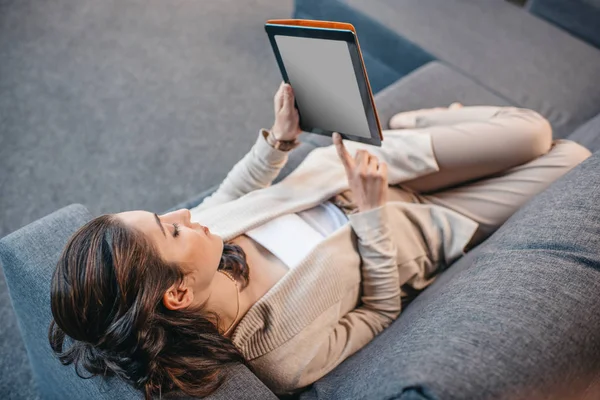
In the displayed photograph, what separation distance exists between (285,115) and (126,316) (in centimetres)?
56

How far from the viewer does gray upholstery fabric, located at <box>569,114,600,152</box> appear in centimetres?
144

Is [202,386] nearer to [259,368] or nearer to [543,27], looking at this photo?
[259,368]

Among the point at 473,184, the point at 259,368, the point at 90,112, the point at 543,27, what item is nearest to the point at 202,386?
the point at 259,368

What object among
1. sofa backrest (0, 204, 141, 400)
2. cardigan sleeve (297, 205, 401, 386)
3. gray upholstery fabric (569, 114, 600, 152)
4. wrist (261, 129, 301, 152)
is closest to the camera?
sofa backrest (0, 204, 141, 400)

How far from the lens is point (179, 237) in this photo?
2.88 feet

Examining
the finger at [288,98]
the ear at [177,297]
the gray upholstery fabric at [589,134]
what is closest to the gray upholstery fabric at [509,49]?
the gray upholstery fabric at [589,134]

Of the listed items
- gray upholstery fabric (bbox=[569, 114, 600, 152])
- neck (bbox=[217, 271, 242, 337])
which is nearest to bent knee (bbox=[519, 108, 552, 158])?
gray upholstery fabric (bbox=[569, 114, 600, 152])

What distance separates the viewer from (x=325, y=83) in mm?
1033

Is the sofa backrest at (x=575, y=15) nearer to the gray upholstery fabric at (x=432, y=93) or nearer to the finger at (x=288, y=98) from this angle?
the gray upholstery fabric at (x=432, y=93)

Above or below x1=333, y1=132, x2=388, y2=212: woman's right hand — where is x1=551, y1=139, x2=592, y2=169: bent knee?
above

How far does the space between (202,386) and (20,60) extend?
195 centimetres

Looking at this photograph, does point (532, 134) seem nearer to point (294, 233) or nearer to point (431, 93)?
point (431, 93)

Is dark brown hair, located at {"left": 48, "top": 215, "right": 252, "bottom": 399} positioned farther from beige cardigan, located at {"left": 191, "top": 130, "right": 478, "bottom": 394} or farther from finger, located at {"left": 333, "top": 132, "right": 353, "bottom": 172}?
finger, located at {"left": 333, "top": 132, "right": 353, "bottom": 172}

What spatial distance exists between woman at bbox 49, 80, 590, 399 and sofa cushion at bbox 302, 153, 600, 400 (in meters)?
0.10
